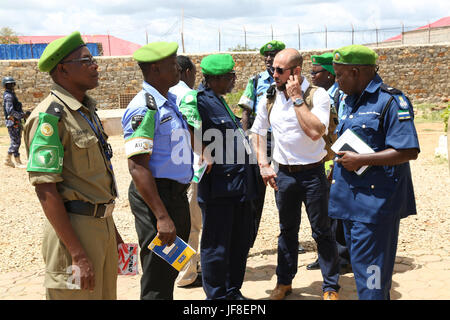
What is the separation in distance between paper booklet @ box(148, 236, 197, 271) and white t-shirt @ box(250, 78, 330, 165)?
139 cm

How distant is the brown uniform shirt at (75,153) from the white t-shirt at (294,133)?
5.84 feet

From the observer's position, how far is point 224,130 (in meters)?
3.71

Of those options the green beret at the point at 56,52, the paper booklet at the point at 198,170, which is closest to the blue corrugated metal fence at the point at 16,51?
the paper booklet at the point at 198,170

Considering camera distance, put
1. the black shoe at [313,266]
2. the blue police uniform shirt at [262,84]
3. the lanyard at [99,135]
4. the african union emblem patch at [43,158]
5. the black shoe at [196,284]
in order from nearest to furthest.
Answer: the african union emblem patch at [43,158]
the lanyard at [99,135]
the black shoe at [196,284]
the black shoe at [313,266]
the blue police uniform shirt at [262,84]

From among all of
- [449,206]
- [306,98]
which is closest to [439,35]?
[449,206]

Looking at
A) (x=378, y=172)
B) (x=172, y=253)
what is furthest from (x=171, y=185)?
(x=378, y=172)

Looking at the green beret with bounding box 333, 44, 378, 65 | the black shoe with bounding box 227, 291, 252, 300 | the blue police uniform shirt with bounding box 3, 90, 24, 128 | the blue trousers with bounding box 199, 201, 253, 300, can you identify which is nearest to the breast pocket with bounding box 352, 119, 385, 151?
the green beret with bounding box 333, 44, 378, 65

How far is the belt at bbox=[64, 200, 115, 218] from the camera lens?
2438 mm

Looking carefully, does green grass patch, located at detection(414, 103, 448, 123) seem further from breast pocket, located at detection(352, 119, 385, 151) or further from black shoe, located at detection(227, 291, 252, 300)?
breast pocket, located at detection(352, 119, 385, 151)

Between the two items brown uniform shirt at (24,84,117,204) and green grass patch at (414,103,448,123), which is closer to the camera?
brown uniform shirt at (24,84,117,204)

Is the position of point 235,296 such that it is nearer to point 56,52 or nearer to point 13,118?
point 56,52

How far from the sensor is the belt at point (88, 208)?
244 cm

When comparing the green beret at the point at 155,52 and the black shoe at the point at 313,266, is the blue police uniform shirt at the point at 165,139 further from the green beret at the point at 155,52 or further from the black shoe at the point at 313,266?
the black shoe at the point at 313,266
